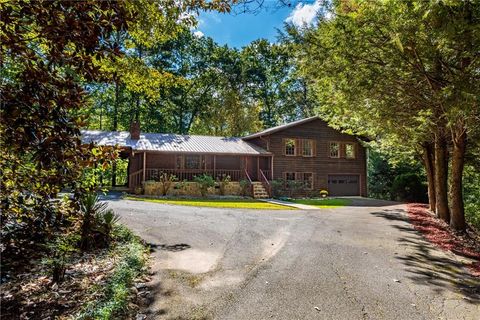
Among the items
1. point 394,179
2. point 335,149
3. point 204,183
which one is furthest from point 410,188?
point 204,183

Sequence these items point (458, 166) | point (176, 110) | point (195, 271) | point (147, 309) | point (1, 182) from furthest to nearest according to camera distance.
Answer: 1. point (176, 110)
2. point (458, 166)
3. point (195, 271)
4. point (147, 309)
5. point (1, 182)

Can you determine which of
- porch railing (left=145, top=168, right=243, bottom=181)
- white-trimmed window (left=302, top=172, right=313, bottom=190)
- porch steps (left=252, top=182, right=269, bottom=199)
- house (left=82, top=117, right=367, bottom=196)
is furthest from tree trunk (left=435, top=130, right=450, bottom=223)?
porch railing (left=145, top=168, right=243, bottom=181)

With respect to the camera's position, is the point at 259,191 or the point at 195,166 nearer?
the point at 259,191

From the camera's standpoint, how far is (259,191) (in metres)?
22.9

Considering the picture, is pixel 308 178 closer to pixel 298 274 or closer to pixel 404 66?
pixel 404 66

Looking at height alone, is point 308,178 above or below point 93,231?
above

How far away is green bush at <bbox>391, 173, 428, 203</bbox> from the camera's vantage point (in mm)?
22797

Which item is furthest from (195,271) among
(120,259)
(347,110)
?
(347,110)

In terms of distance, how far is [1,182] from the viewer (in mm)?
3223

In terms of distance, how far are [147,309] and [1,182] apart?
244 centimetres

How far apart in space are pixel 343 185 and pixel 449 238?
1760 cm

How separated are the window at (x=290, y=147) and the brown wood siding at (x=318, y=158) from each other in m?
0.33

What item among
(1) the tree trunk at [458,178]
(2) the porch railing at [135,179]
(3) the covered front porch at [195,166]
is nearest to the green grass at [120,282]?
(1) the tree trunk at [458,178]

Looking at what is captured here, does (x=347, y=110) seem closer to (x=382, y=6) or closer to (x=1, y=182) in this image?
(x=382, y=6)
